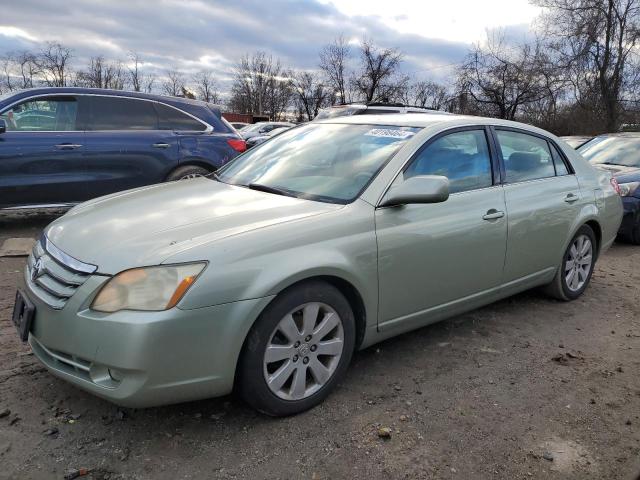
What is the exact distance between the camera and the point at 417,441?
8.31 feet

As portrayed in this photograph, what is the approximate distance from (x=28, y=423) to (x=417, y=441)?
191 centimetres

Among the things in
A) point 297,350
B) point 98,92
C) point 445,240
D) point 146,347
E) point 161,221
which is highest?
point 98,92

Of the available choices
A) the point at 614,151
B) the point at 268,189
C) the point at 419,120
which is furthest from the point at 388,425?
the point at 614,151

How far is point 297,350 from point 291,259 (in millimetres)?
479

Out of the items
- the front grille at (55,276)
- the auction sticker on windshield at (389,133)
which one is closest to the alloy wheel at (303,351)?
the front grille at (55,276)

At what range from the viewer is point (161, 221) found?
104 inches

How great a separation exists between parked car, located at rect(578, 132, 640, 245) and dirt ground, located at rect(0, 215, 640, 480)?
409cm

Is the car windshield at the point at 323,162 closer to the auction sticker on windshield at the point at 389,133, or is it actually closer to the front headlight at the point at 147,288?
the auction sticker on windshield at the point at 389,133

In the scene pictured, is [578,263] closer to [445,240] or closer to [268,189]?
[445,240]

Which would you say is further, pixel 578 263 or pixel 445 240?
pixel 578 263

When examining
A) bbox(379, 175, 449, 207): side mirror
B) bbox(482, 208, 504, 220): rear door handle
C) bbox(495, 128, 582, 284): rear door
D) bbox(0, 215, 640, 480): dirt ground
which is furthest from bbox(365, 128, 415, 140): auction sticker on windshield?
bbox(0, 215, 640, 480): dirt ground

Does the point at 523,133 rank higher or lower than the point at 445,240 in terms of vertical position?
higher

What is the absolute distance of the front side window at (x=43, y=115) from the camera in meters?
5.94

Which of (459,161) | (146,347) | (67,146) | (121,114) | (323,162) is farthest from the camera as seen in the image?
(121,114)
